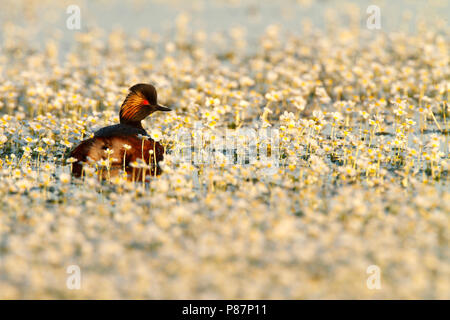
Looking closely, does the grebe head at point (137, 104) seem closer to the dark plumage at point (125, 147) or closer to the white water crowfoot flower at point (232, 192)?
the dark plumage at point (125, 147)

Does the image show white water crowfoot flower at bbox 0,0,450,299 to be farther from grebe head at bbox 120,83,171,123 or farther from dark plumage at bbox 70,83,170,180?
grebe head at bbox 120,83,171,123

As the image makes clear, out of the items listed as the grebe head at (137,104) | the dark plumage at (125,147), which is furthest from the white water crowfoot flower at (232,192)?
the grebe head at (137,104)

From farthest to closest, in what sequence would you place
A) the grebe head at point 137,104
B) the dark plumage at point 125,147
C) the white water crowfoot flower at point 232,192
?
the grebe head at point 137,104 → the dark plumage at point 125,147 → the white water crowfoot flower at point 232,192

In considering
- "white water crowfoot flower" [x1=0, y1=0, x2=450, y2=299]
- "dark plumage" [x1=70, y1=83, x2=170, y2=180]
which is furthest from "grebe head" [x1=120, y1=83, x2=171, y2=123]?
"white water crowfoot flower" [x1=0, y1=0, x2=450, y2=299]

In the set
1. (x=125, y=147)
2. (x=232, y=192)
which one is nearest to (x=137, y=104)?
(x=125, y=147)

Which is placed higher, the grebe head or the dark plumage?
the grebe head

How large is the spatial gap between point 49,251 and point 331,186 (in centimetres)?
379

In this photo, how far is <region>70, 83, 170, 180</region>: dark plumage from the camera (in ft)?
28.2

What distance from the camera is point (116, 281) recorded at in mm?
5723

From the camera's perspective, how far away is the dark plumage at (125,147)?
8602 mm

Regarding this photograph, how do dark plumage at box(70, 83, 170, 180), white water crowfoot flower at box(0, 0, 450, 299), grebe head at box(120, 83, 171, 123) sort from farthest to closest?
grebe head at box(120, 83, 171, 123), dark plumage at box(70, 83, 170, 180), white water crowfoot flower at box(0, 0, 450, 299)

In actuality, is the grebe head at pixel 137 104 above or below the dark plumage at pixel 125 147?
above

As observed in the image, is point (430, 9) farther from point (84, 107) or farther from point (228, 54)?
point (84, 107)
